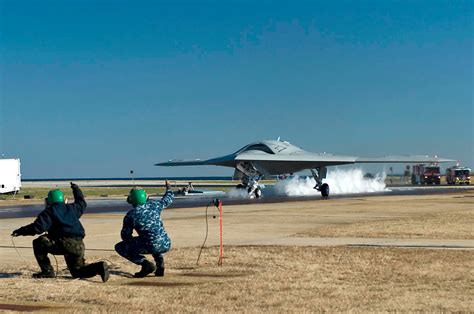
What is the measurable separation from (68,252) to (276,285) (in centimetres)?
377

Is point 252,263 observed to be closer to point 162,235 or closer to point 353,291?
point 162,235

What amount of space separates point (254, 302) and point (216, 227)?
1473 centimetres

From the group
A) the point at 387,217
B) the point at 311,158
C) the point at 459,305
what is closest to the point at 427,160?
the point at 311,158

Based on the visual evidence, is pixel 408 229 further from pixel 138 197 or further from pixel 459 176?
pixel 459 176

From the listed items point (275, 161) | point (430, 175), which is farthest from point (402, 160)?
point (430, 175)

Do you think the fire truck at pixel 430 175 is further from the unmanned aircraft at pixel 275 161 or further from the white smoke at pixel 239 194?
the white smoke at pixel 239 194

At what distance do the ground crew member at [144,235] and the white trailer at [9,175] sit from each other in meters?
48.9

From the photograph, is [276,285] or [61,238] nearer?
[276,285]

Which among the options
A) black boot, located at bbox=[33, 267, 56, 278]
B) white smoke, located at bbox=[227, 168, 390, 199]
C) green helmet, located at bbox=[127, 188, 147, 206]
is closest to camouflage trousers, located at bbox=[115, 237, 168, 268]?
green helmet, located at bbox=[127, 188, 147, 206]

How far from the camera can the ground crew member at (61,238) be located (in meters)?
12.9

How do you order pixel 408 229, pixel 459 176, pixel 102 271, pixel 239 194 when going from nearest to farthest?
1. pixel 102 271
2. pixel 408 229
3. pixel 239 194
4. pixel 459 176

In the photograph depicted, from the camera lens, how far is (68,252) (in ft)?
43.3

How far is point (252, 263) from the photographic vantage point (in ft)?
49.7

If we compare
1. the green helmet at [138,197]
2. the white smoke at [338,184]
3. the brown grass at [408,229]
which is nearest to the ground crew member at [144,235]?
the green helmet at [138,197]
